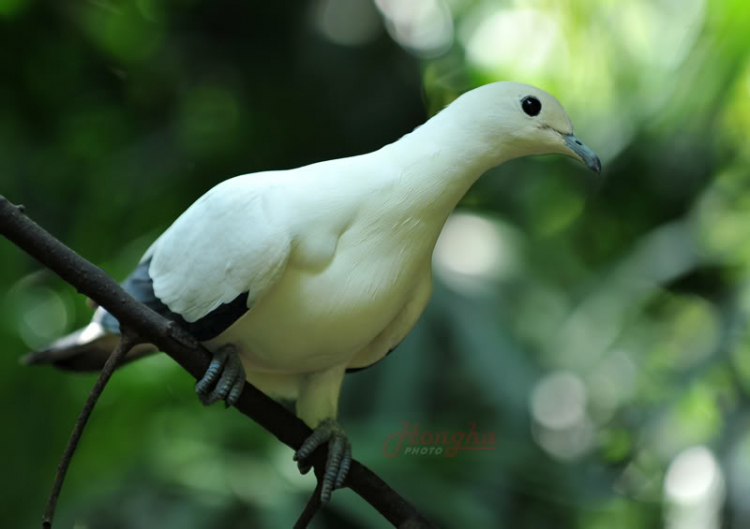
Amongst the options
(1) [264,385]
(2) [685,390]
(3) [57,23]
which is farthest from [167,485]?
(3) [57,23]

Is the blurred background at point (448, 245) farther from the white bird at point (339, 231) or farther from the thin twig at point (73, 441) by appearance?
the thin twig at point (73, 441)

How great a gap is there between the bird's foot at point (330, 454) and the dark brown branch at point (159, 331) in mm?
18

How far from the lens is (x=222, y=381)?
4.03ft

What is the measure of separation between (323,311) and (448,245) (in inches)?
65.4

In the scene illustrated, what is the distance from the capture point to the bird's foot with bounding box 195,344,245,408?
1211mm

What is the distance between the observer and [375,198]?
1.19m

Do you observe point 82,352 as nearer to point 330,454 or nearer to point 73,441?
point 330,454

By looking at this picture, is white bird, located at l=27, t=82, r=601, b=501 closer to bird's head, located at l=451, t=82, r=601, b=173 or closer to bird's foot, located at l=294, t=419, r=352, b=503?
bird's head, located at l=451, t=82, r=601, b=173

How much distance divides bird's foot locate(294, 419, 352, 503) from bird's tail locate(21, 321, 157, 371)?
1.30ft

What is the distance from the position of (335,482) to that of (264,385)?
307 mm

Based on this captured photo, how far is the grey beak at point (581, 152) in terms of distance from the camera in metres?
1.21

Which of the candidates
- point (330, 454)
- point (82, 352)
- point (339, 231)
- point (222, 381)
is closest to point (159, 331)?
point (222, 381)

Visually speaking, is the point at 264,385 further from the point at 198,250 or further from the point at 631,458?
the point at 631,458

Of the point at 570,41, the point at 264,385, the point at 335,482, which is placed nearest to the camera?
the point at 335,482
